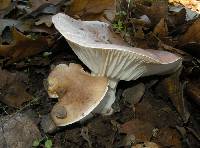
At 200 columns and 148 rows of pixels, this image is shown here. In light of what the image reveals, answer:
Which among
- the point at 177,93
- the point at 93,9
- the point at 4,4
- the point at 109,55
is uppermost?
the point at 109,55

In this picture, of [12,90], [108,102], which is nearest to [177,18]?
[108,102]

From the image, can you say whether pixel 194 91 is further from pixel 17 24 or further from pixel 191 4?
pixel 191 4

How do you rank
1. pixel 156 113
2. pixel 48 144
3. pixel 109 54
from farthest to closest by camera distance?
1. pixel 156 113
2. pixel 48 144
3. pixel 109 54

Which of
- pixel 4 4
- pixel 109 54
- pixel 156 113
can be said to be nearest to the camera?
pixel 109 54

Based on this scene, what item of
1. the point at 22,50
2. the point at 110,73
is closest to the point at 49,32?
the point at 22,50

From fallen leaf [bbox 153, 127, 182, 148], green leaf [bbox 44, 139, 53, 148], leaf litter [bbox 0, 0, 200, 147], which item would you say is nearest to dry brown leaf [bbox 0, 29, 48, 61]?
leaf litter [bbox 0, 0, 200, 147]

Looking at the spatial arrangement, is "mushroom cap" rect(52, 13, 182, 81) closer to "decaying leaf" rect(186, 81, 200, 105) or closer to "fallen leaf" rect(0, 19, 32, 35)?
"decaying leaf" rect(186, 81, 200, 105)

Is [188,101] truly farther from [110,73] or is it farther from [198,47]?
[110,73]
